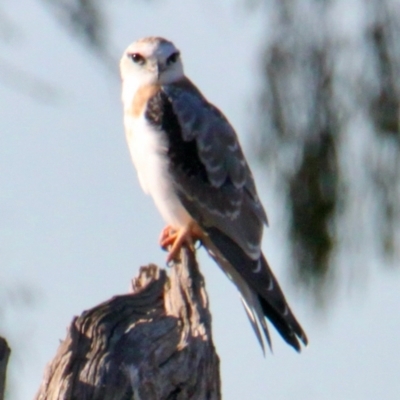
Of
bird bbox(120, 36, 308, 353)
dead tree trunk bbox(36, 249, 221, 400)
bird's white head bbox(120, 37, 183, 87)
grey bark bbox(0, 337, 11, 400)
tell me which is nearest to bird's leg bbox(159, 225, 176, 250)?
bird bbox(120, 36, 308, 353)

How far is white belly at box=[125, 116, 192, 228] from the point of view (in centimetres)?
449

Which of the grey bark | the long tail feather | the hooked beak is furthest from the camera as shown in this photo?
the hooked beak

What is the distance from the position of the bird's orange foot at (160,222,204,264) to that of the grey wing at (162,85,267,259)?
4 cm

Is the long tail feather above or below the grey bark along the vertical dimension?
above

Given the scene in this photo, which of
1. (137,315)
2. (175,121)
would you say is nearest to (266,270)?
(175,121)

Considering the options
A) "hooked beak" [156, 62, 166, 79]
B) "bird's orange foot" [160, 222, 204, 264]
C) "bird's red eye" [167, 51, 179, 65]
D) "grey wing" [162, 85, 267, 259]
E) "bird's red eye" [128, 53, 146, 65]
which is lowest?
"bird's orange foot" [160, 222, 204, 264]

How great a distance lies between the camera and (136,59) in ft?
16.4

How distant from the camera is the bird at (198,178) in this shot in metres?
4.38

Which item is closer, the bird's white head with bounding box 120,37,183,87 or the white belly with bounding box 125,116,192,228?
the white belly with bounding box 125,116,192,228

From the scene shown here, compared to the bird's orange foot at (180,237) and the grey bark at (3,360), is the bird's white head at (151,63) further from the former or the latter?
the grey bark at (3,360)

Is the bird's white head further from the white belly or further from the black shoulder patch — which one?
the white belly

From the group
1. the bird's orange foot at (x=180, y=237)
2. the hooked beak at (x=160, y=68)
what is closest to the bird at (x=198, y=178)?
the bird's orange foot at (x=180, y=237)

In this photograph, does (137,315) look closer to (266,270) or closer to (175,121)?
(266,270)

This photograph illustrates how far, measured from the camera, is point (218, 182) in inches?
178
